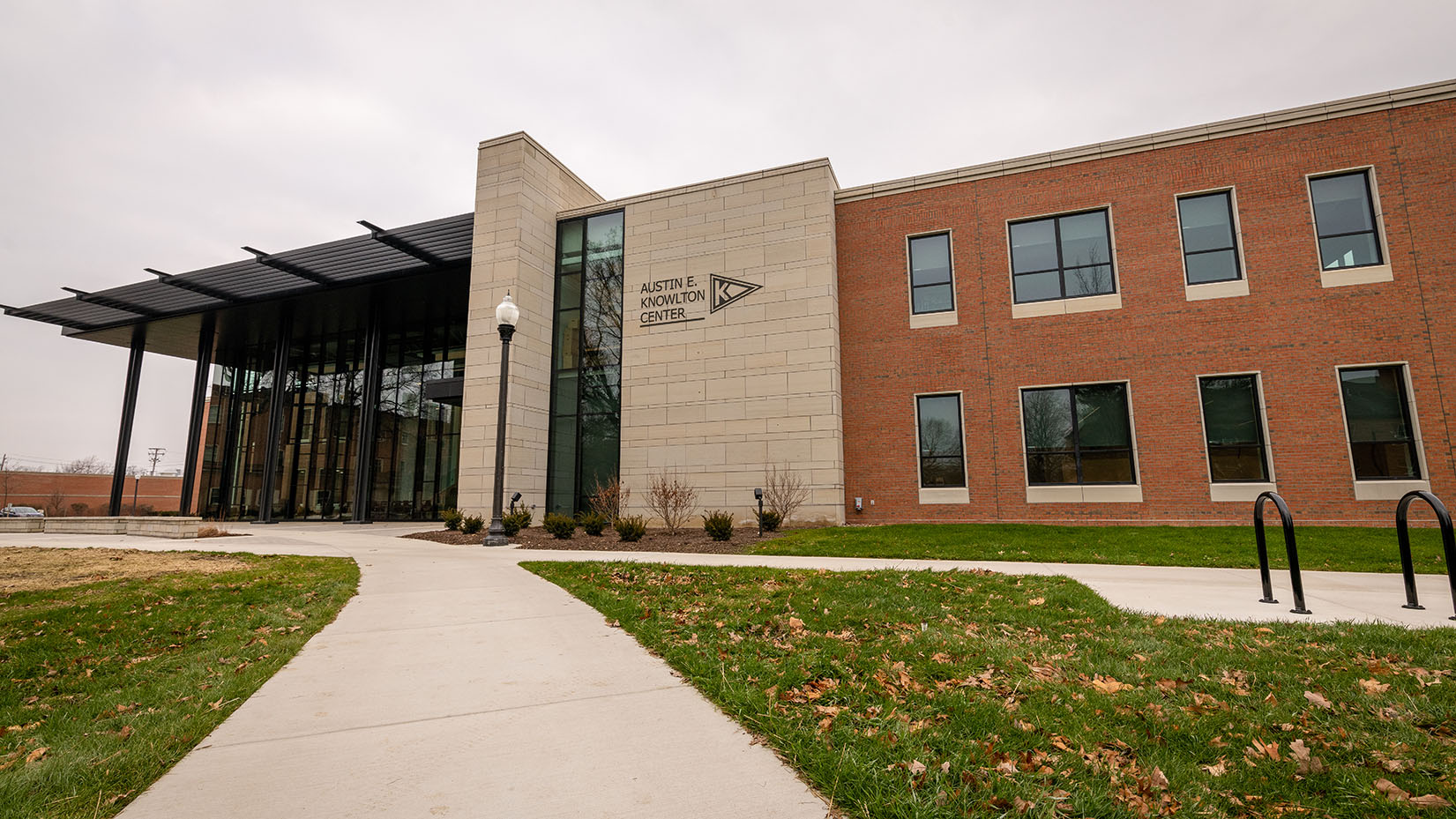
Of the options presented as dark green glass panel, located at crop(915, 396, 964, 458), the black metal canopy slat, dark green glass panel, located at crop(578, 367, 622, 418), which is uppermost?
the black metal canopy slat

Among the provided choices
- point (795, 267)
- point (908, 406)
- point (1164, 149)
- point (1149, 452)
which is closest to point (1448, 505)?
point (1149, 452)

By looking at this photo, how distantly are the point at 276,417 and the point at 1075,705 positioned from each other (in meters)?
30.2

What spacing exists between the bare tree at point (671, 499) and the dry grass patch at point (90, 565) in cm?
875

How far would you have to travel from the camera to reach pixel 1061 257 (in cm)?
1742

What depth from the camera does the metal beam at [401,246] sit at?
2083 centimetres

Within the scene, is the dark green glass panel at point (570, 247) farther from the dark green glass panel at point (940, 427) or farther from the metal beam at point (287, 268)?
the dark green glass panel at point (940, 427)

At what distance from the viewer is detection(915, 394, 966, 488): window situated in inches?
683

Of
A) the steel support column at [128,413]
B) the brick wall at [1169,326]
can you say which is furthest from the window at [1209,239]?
the steel support column at [128,413]

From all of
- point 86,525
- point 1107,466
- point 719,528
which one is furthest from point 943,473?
point 86,525

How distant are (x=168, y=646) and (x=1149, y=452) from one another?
1843cm

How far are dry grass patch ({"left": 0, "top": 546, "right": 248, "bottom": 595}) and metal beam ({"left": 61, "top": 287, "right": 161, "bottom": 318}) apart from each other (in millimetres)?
18438

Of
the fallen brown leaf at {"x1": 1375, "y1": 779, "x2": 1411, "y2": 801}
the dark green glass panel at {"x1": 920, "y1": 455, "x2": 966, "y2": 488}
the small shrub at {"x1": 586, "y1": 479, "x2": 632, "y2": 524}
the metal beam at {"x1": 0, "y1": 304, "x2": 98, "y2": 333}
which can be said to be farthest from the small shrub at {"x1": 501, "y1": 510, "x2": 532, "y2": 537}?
the metal beam at {"x1": 0, "y1": 304, "x2": 98, "y2": 333}

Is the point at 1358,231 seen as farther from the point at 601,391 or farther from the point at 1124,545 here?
the point at 601,391

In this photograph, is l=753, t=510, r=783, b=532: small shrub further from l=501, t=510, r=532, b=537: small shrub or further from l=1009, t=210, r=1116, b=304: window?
l=1009, t=210, r=1116, b=304: window
